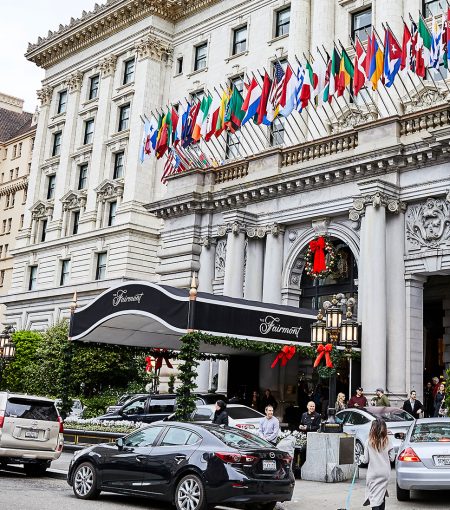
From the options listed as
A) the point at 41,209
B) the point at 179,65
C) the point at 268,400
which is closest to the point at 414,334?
the point at 268,400

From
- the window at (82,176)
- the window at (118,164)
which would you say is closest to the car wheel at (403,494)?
the window at (118,164)

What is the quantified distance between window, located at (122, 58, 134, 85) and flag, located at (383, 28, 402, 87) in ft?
94.6

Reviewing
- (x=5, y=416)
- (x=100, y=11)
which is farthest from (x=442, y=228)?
(x=100, y=11)

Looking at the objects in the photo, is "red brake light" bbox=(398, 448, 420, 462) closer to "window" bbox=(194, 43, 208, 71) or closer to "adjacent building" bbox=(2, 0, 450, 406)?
"adjacent building" bbox=(2, 0, 450, 406)

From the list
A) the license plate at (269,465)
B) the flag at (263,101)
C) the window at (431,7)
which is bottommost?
the license plate at (269,465)

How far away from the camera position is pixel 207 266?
32.9 meters

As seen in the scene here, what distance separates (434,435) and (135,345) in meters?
16.9

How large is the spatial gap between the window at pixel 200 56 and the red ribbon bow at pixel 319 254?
76.0 feet

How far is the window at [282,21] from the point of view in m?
42.0

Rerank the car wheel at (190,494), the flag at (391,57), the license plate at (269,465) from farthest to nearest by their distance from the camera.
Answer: the flag at (391,57), the license plate at (269,465), the car wheel at (190,494)

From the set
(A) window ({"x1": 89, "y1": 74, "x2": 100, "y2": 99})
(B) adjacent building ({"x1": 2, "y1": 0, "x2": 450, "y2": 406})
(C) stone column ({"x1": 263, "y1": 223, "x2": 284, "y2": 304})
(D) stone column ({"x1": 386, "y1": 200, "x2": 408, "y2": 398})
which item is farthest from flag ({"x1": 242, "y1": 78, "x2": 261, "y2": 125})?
(A) window ({"x1": 89, "y1": 74, "x2": 100, "y2": 99})

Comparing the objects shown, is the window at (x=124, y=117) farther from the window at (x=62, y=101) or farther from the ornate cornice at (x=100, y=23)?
the window at (x=62, y=101)

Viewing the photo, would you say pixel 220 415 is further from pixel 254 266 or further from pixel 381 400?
pixel 254 266

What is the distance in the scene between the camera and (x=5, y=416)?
1619 centimetres
